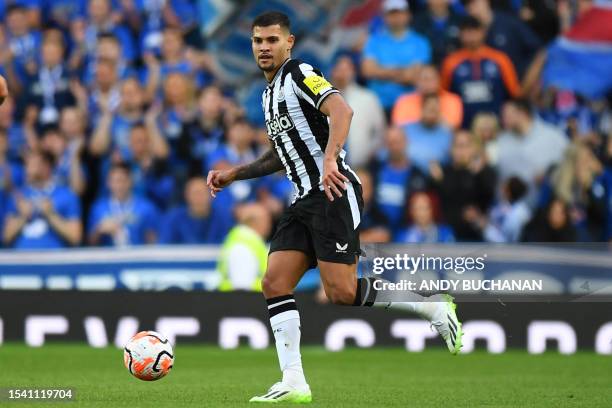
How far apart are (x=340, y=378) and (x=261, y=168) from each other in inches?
90.6

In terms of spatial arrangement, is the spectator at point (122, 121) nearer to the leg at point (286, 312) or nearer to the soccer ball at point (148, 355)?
the soccer ball at point (148, 355)

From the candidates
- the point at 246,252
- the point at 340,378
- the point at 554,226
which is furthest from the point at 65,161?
the point at 340,378

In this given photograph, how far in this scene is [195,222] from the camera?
1470cm

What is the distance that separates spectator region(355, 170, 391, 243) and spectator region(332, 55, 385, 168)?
0.43m

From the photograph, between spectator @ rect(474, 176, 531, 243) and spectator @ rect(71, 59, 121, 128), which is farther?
spectator @ rect(71, 59, 121, 128)

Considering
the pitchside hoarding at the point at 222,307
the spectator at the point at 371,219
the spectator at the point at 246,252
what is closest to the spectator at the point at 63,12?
the pitchside hoarding at the point at 222,307

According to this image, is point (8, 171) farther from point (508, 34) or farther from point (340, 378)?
point (340, 378)

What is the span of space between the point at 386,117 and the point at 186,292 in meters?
3.36

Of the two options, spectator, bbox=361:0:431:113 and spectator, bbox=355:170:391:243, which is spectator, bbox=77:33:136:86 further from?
spectator, bbox=355:170:391:243

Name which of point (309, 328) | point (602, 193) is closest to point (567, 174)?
point (602, 193)

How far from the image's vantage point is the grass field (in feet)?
26.1

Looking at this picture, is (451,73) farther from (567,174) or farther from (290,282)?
(290,282)

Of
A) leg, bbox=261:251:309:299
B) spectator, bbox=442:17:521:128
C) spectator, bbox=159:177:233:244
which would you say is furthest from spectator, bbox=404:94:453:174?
leg, bbox=261:251:309:299

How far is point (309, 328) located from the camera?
13.5 meters
